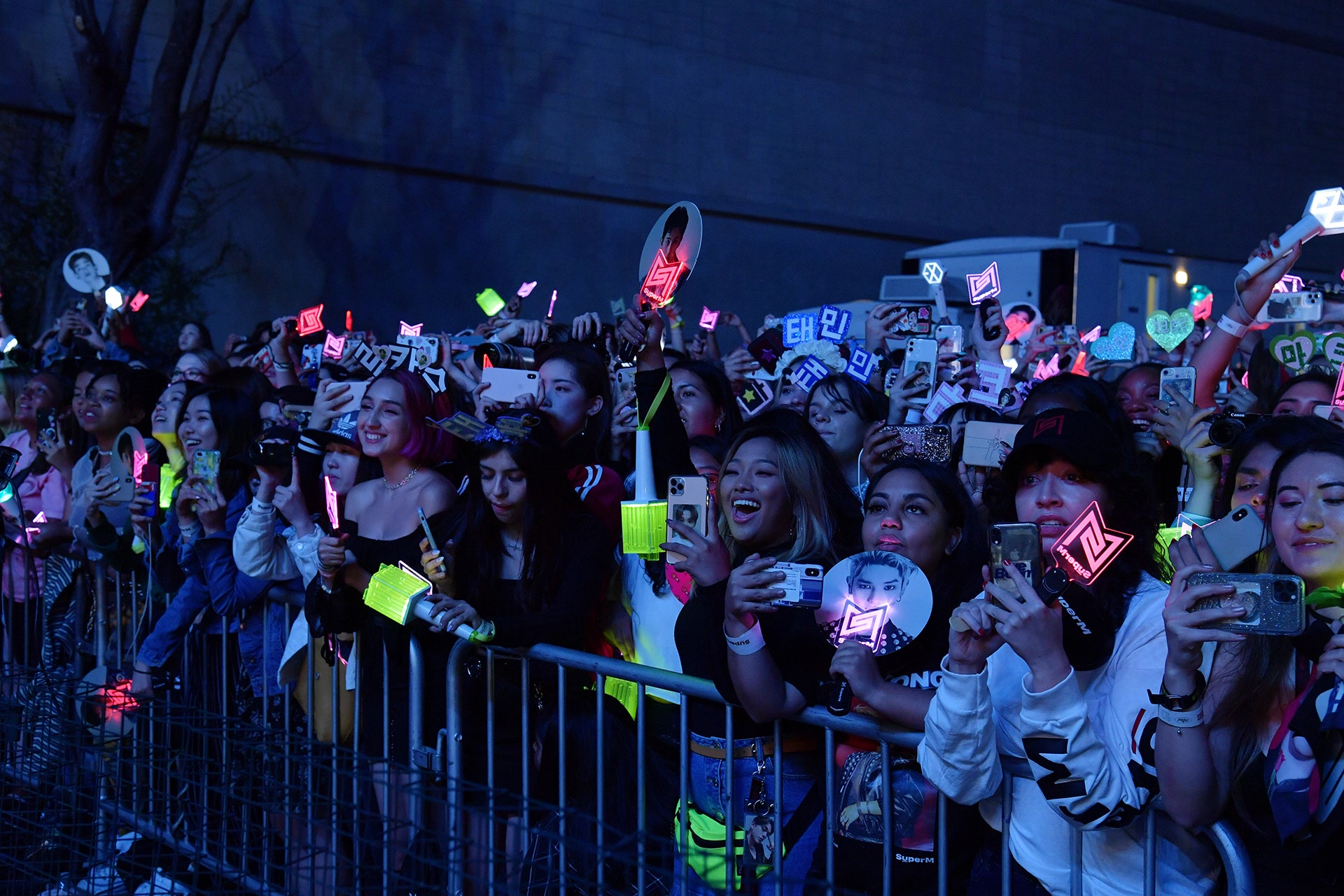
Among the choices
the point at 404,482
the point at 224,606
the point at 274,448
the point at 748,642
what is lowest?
the point at 224,606

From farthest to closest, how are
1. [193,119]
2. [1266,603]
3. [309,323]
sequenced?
[193,119] → [309,323] → [1266,603]

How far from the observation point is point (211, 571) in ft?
15.5

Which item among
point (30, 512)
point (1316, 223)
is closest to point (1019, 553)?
point (1316, 223)

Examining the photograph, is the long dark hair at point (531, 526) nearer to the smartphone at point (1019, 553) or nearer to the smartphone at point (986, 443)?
the smartphone at point (986, 443)

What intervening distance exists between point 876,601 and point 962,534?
0.50m

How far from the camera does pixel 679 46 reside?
Result: 56.0 ft

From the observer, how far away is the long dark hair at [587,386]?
15.8 feet

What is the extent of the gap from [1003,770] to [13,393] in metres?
6.62

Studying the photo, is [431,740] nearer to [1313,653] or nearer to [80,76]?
[1313,653]

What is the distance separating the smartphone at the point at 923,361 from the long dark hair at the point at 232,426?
277 centimetres

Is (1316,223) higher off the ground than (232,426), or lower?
higher

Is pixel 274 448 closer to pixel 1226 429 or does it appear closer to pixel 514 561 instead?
pixel 514 561

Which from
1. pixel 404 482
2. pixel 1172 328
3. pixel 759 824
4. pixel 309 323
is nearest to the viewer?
pixel 759 824

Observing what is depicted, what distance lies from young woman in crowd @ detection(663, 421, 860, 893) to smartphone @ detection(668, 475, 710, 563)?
0.13 ft
